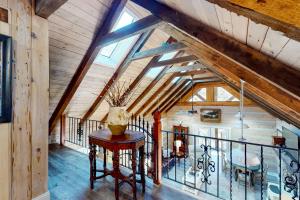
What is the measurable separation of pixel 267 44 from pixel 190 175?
20.0ft

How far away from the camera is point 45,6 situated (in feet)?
5.54

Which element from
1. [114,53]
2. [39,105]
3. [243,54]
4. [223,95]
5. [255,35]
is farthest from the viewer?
[223,95]

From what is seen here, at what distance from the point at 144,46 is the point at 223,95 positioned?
551cm

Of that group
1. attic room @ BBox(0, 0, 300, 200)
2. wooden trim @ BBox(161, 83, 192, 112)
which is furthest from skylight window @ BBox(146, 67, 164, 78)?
wooden trim @ BBox(161, 83, 192, 112)

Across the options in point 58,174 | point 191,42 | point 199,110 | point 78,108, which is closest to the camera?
point 191,42

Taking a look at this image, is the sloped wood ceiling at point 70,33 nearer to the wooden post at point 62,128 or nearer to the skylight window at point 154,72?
the wooden post at point 62,128

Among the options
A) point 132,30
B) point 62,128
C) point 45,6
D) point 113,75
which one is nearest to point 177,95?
point 113,75

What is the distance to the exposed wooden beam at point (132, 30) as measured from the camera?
236cm

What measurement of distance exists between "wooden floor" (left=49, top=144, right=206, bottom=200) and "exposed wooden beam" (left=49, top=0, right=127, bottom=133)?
1456mm

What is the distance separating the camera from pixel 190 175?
621 centimetres

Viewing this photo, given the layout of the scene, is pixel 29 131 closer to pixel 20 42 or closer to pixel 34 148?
pixel 34 148

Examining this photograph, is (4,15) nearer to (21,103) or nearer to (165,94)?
(21,103)

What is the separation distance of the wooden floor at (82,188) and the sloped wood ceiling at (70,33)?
172 cm

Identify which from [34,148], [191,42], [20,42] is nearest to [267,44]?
[191,42]
